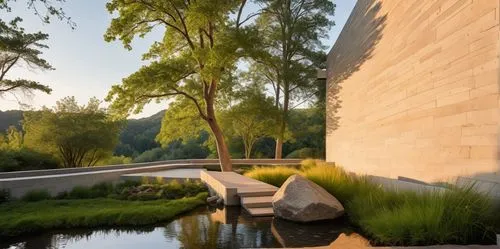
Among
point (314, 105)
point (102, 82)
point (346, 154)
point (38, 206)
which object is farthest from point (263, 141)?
point (38, 206)

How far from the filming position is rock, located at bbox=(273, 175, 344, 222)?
5641 millimetres

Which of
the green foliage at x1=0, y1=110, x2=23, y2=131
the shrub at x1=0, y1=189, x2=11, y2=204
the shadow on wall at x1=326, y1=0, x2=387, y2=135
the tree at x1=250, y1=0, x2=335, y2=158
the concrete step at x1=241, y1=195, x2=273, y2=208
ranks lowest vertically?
the shrub at x1=0, y1=189, x2=11, y2=204

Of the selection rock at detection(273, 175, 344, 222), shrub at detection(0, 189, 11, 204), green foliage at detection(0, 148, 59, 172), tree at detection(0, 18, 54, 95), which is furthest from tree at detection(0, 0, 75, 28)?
tree at detection(0, 18, 54, 95)

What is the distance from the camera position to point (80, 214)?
19.9ft

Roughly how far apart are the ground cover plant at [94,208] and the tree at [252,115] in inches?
386

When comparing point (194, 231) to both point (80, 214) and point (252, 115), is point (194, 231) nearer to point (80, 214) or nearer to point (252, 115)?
point (80, 214)

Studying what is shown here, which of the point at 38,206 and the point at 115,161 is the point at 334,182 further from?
the point at 115,161

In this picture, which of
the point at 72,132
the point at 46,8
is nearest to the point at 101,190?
the point at 46,8

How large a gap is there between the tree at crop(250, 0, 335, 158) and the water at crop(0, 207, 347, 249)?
13261mm

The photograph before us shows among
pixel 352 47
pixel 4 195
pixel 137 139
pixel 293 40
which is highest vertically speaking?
pixel 293 40

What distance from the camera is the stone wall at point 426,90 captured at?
15.1 feet

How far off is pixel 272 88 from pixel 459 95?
51.2ft

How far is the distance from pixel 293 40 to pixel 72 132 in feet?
43.2

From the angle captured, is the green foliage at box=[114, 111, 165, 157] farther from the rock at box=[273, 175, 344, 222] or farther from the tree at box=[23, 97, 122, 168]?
the rock at box=[273, 175, 344, 222]
